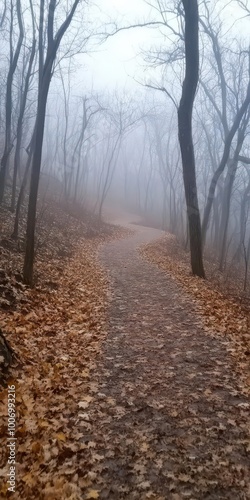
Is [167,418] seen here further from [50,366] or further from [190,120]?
[190,120]

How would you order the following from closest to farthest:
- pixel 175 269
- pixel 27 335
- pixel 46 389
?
pixel 46 389
pixel 27 335
pixel 175 269

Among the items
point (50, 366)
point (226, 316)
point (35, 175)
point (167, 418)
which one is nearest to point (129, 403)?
point (167, 418)

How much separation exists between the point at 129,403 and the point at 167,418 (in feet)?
1.80

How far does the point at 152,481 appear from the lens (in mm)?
3127

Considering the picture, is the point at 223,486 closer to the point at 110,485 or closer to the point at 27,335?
the point at 110,485

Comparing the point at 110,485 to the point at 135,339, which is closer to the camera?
the point at 110,485

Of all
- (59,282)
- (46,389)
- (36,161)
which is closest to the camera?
(46,389)

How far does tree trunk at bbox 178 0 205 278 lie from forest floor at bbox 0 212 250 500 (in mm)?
3850

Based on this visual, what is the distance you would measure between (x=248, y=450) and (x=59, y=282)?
25.2 ft

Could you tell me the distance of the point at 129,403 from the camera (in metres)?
4.39

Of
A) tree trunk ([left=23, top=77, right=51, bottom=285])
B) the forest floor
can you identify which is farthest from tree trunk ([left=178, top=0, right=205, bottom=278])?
tree trunk ([left=23, top=77, right=51, bottom=285])

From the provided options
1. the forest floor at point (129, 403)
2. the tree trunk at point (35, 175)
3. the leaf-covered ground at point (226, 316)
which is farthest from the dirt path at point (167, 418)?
the tree trunk at point (35, 175)

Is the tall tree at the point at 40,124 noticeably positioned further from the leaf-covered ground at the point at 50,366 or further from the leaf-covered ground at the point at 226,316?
the leaf-covered ground at the point at 226,316

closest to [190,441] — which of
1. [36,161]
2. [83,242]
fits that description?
[36,161]
